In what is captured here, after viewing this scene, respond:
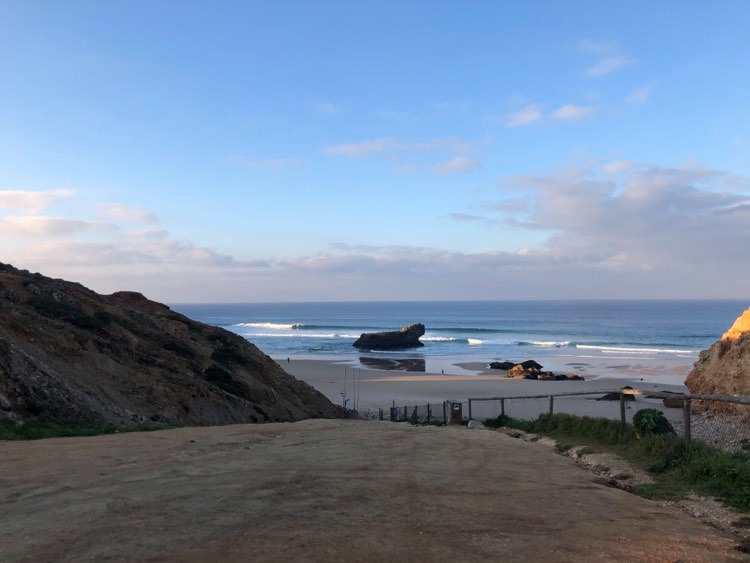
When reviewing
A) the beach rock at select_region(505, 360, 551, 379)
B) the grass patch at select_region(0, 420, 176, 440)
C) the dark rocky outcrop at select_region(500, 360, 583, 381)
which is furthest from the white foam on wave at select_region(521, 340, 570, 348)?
the grass patch at select_region(0, 420, 176, 440)

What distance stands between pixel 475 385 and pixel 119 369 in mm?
29670

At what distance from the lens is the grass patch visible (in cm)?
1311

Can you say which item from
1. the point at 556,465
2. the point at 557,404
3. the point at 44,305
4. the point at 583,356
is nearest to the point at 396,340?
the point at 583,356

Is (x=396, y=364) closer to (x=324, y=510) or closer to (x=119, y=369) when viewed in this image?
(x=119, y=369)

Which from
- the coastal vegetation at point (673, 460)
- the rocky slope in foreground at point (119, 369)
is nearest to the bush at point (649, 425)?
the coastal vegetation at point (673, 460)

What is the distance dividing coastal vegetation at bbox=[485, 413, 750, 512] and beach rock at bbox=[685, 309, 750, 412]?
12548mm

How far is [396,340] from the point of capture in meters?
88.8

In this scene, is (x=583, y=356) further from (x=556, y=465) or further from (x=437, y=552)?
(x=437, y=552)

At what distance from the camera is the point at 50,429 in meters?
14.1

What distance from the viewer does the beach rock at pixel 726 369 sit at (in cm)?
2342

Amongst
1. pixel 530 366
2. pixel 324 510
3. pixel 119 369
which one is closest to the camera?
pixel 324 510

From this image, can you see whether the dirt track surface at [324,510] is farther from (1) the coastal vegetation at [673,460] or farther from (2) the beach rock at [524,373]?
(2) the beach rock at [524,373]

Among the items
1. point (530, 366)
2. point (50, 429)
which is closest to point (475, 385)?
point (530, 366)

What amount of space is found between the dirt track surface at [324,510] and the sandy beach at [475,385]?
17.4 meters
